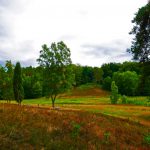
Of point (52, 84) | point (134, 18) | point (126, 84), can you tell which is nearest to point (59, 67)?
point (52, 84)

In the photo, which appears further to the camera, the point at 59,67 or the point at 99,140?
the point at 59,67

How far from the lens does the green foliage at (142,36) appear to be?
4253cm

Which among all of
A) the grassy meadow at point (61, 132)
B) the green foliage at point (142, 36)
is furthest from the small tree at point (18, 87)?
the grassy meadow at point (61, 132)

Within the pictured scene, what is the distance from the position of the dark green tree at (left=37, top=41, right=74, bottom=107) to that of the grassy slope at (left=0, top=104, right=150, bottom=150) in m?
38.9

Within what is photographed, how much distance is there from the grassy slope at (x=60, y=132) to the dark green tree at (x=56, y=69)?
38855 mm

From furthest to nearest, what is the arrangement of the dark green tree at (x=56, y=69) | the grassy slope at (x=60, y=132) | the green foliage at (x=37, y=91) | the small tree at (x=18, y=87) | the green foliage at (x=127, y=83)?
1. the green foliage at (x=127, y=83)
2. the green foliage at (x=37, y=91)
3. the small tree at (x=18, y=87)
4. the dark green tree at (x=56, y=69)
5. the grassy slope at (x=60, y=132)

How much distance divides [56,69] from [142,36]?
2399 cm

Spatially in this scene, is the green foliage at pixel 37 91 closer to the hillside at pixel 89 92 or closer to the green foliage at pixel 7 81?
the hillside at pixel 89 92

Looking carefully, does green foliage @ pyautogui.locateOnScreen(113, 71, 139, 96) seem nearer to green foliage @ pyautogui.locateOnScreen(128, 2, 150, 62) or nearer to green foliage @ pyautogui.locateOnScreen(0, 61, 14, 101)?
green foliage @ pyautogui.locateOnScreen(0, 61, 14, 101)

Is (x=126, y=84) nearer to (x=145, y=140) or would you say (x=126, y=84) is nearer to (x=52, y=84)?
(x=52, y=84)

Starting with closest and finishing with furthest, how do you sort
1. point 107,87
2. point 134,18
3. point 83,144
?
point 83,144 < point 134,18 < point 107,87

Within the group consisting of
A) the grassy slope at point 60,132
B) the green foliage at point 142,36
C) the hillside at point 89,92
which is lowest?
the grassy slope at point 60,132

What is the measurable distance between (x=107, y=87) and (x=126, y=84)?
25.1 metres

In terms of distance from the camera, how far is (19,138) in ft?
51.7
